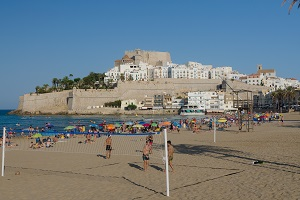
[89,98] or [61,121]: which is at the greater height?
[89,98]

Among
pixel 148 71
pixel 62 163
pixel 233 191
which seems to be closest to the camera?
pixel 233 191

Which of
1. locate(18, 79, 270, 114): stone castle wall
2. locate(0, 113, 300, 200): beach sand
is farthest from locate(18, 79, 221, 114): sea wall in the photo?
locate(0, 113, 300, 200): beach sand

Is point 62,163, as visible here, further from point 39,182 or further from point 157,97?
point 157,97

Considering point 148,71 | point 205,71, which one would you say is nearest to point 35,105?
point 148,71

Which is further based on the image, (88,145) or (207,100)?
(207,100)

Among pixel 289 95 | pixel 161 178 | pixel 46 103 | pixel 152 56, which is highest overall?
pixel 152 56

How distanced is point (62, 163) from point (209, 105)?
79625 mm

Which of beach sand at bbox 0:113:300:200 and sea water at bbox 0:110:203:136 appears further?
sea water at bbox 0:110:203:136

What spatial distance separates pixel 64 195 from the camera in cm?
805

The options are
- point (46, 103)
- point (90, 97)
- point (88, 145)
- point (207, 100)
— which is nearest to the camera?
point (88, 145)

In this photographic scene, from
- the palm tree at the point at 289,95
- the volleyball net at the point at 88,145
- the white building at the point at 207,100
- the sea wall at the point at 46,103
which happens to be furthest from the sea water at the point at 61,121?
the sea wall at the point at 46,103

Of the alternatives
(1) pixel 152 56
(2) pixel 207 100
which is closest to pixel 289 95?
(2) pixel 207 100

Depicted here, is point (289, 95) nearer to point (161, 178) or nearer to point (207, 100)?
point (207, 100)

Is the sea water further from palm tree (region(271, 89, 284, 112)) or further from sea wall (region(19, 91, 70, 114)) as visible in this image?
sea wall (region(19, 91, 70, 114))
